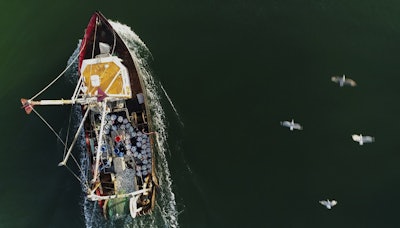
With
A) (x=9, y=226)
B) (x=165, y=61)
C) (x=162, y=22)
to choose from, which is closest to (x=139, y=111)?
(x=165, y=61)

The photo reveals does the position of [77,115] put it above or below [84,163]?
above

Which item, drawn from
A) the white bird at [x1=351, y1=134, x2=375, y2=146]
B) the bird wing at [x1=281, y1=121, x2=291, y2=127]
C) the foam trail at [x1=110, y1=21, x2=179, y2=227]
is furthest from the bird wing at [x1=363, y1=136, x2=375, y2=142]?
the foam trail at [x1=110, y1=21, x2=179, y2=227]

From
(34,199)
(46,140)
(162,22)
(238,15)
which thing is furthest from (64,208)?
(238,15)

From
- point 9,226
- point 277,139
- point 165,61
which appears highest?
point 165,61

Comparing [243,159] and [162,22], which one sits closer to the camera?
[243,159]

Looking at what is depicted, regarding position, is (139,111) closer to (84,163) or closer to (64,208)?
(84,163)
